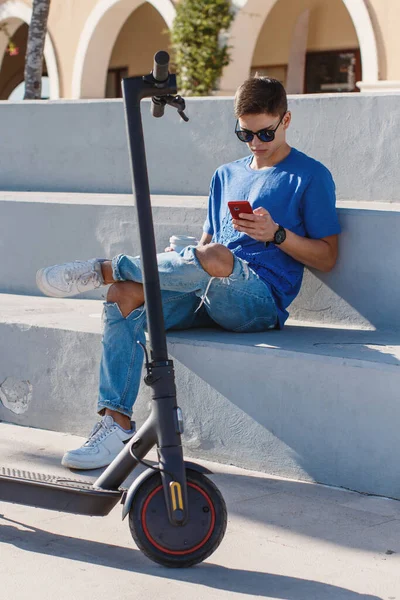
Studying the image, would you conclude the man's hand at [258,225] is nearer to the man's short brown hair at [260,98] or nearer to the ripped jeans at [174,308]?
the ripped jeans at [174,308]

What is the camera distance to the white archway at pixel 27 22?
1303 cm

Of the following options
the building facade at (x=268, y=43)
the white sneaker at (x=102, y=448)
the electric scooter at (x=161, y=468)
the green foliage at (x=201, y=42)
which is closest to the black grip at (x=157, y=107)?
the electric scooter at (x=161, y=468)

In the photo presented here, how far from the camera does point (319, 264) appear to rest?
3.86 meters

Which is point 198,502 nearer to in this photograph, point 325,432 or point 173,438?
point 173,438

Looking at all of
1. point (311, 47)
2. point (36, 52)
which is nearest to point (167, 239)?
point (36, 52)

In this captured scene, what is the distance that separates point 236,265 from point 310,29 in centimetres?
959

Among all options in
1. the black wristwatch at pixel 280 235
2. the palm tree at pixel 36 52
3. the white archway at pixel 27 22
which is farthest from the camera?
the white archway at pixel 27 22

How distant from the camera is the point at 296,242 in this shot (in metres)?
3.67

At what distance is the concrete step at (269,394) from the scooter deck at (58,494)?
3.00 feet

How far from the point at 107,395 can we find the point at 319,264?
945 mm

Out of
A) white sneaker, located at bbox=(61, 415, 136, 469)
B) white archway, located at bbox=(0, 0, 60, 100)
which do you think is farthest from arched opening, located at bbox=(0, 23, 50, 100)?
white sneaker, located at bbox=(61, 415, 136, 469)

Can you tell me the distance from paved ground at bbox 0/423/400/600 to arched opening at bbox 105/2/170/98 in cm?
1169

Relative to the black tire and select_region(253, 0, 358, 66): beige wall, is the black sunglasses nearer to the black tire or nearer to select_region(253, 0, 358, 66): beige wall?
the black tire

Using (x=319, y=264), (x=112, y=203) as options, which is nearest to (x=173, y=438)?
(x=319, y=264)
